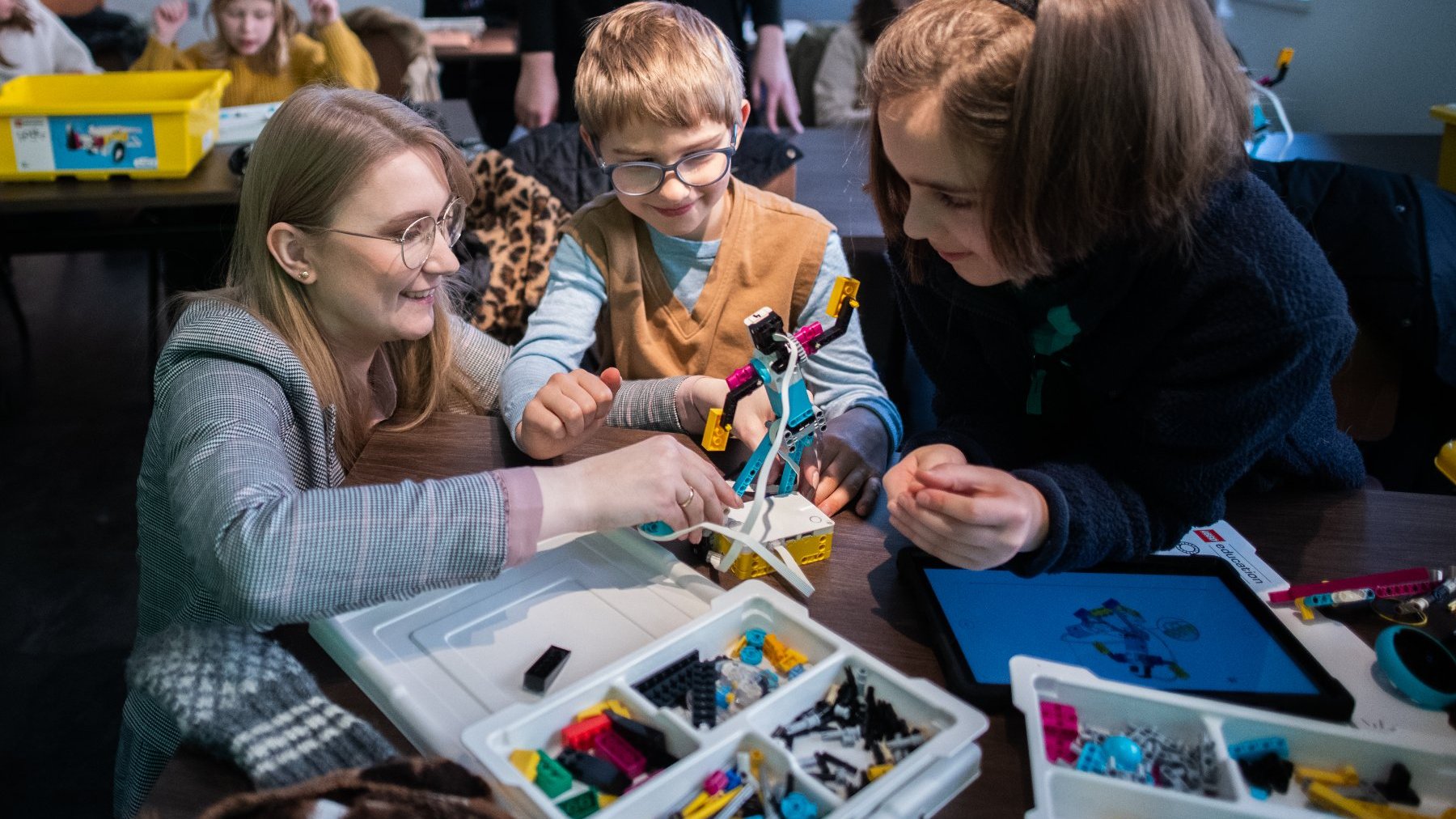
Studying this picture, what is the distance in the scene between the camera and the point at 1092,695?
744 millimetres

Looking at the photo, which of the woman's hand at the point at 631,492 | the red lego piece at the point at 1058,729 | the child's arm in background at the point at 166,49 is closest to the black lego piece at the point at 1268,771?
the red lego piece at the point at 1058,729

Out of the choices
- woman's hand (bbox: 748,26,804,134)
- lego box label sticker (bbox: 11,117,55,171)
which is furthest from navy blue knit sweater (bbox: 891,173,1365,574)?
lego box label sticker (bbox: 11,117,55,171)

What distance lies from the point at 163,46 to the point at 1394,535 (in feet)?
12.3

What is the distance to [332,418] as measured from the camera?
113 cm

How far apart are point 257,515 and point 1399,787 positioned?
0.85 m

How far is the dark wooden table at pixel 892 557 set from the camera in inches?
27.3

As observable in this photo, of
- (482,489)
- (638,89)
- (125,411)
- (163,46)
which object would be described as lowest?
(125,411)

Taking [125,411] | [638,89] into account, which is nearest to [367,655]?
[638,89]

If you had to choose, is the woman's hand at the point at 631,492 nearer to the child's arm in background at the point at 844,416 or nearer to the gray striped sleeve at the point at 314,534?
the gray striped sleeve at the point at 314,534

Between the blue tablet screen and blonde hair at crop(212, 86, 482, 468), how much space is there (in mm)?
682

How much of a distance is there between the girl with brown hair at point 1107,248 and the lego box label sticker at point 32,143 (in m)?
2.03

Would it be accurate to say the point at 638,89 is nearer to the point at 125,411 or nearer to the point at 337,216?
the point at 337,216

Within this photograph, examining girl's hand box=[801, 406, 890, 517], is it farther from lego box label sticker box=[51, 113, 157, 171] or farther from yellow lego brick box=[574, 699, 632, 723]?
lego box label sticker box=[51, 113, 157, 171]

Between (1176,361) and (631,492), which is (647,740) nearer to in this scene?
(631,492)
